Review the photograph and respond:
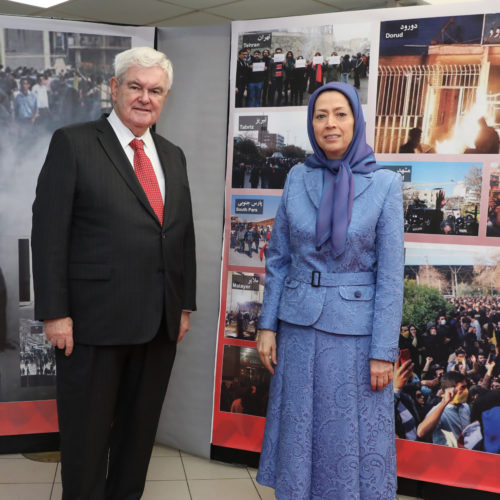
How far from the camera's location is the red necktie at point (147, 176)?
1.96 metres

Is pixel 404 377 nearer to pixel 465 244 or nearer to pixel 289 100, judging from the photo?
pixel 465 244

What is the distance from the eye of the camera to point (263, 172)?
2.58m

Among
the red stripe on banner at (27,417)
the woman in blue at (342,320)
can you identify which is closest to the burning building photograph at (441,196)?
the woman in blue at (342,320)

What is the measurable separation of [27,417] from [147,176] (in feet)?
4.95

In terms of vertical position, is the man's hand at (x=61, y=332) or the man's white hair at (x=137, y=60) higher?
the man's white hair at (x=137, y=60)

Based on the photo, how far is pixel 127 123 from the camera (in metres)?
1.98

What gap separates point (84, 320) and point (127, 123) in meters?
0.71

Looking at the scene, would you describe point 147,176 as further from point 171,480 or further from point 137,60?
point 171,480

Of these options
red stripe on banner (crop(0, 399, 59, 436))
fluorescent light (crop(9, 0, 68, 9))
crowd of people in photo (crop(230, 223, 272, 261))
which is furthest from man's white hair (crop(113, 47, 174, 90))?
fluorescent light (crop(9, 0, 68, 9))

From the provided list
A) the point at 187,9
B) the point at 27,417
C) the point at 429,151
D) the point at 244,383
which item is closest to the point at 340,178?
the point at 429,151

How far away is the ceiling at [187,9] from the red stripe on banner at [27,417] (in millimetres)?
3612

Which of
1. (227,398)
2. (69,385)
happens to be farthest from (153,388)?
(227,398)

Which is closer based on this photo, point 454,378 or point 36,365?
point 454,378

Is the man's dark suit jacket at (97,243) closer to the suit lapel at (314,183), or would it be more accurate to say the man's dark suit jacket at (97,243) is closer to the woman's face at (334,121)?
the suit lapel at (314,183)
